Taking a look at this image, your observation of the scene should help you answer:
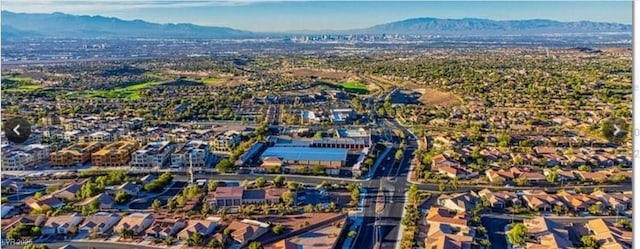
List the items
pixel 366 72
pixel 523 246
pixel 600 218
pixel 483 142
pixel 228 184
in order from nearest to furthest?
pixel 523 246 → pixel 600 218 → pixel 228 184 → pixel 483 142 → pixel 366 72

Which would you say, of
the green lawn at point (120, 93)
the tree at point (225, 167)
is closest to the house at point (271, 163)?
the tree at point (225, 167)

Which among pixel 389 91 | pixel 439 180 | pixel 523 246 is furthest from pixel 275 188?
pixel 389 91

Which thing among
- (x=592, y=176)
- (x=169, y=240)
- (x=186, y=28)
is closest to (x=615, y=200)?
(x=592, y=176)

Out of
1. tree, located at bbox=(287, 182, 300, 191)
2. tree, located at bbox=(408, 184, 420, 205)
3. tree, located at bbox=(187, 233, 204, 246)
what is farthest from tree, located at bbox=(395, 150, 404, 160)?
tree, located at bbox=(187, 233, 204, 246)

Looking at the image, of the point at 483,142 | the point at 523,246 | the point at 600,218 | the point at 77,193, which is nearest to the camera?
the point at 523,246

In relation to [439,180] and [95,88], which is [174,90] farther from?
[439,180]

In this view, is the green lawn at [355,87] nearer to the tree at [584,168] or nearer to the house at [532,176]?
the tree at [584,168]
